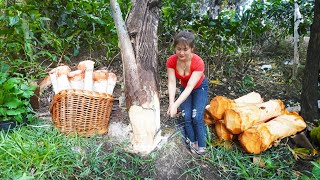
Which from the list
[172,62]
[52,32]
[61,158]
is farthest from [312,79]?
[52,32]

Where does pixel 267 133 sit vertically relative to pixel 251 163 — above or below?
above

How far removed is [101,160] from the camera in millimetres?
2850

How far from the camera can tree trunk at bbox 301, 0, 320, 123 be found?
11.6 ft

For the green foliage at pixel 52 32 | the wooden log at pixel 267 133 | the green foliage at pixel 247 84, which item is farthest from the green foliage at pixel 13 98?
the green foliage at pixel 247 84

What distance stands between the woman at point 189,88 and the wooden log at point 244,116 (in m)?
0.26

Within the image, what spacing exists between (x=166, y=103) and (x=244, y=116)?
1171 millimetres

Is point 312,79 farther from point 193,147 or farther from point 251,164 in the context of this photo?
point 193,147

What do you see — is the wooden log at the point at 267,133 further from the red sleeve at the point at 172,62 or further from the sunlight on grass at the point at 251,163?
the red sleeve at the point at 172,62

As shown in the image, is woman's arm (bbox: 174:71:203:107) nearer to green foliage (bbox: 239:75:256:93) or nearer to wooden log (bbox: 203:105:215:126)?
wooden log (bbox: 203:105:215:126)

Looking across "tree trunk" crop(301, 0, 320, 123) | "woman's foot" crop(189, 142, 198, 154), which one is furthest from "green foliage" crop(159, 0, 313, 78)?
"woman's foot" crop(189, 142, 198, 154)

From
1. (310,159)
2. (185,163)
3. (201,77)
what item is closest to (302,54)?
(310,159)

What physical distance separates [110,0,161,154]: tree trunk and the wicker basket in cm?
28

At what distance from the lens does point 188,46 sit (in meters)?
2.88

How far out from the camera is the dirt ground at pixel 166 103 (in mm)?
2911
